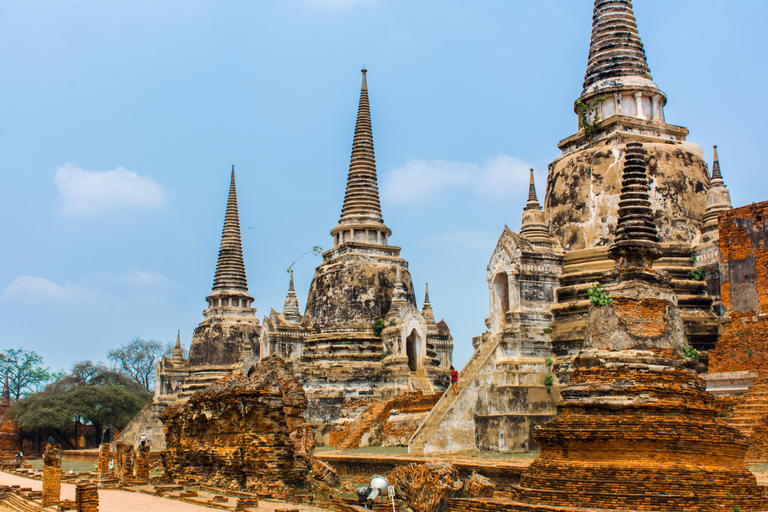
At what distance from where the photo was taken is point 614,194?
21438mm

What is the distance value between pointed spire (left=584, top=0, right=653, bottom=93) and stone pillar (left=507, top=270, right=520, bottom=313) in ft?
21.7

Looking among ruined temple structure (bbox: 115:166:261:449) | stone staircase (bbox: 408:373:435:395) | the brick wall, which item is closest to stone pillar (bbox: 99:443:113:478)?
stone staircase (bbox: 408:373:435:395)

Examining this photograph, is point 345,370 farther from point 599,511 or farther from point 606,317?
point 599,511

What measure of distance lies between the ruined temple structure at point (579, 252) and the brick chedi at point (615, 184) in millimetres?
32

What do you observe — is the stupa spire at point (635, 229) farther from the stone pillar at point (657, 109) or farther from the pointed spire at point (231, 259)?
the pointed spire at point (231, 259)

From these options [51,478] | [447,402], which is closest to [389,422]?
[447,402]

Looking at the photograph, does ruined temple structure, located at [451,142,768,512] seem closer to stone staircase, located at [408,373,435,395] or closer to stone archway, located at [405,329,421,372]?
stone staircase, located at [408,373,435,395]

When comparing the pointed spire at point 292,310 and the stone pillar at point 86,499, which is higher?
the pointed spire at point 292,310

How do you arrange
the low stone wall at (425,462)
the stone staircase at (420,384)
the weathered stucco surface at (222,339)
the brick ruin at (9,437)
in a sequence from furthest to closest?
1. the brick ruin at (9,437)
2. the weathered stucco surface at (222,339)
3. the stone staircase at (420,384)
4. the low stone wall at (425,462)

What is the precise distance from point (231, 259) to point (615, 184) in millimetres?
28412

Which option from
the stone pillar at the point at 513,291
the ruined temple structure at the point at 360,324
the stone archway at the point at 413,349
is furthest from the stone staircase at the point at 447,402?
the stone archway at the point at 413,349

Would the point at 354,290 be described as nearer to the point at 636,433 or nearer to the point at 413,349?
the point at 413,349

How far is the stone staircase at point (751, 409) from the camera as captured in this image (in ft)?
52.6

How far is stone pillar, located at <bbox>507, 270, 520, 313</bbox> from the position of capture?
69.3ft
